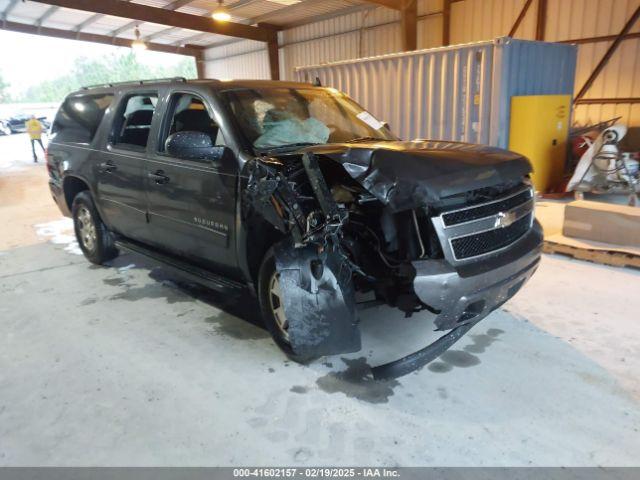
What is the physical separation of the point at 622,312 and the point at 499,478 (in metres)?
2.30

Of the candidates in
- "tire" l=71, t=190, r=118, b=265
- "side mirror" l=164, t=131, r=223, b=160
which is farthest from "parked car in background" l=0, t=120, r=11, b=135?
"side mirror" l=164, t=131, r=223, b=160

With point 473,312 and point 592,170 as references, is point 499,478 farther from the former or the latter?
point 592,170

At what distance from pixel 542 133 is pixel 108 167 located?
645cm

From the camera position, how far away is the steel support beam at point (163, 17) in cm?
1255

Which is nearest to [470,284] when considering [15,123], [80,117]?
[80,117]

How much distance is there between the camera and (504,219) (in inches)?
112

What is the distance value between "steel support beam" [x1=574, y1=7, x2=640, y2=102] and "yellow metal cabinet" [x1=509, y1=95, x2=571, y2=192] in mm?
2575

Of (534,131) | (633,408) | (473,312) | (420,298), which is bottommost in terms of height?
(633,408)

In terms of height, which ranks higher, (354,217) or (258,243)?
(354,217)

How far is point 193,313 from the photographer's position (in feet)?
13.1

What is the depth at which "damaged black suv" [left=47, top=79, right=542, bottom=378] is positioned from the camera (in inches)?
102

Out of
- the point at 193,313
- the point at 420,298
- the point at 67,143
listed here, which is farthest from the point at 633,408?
the point at 67,143

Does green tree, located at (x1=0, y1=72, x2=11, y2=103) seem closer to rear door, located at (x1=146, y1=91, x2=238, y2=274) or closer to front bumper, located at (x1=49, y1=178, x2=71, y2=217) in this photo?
front bumper, located at (x1=49, y1=178, x2=71, y2=217)

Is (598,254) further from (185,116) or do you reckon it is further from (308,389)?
(185,116)
